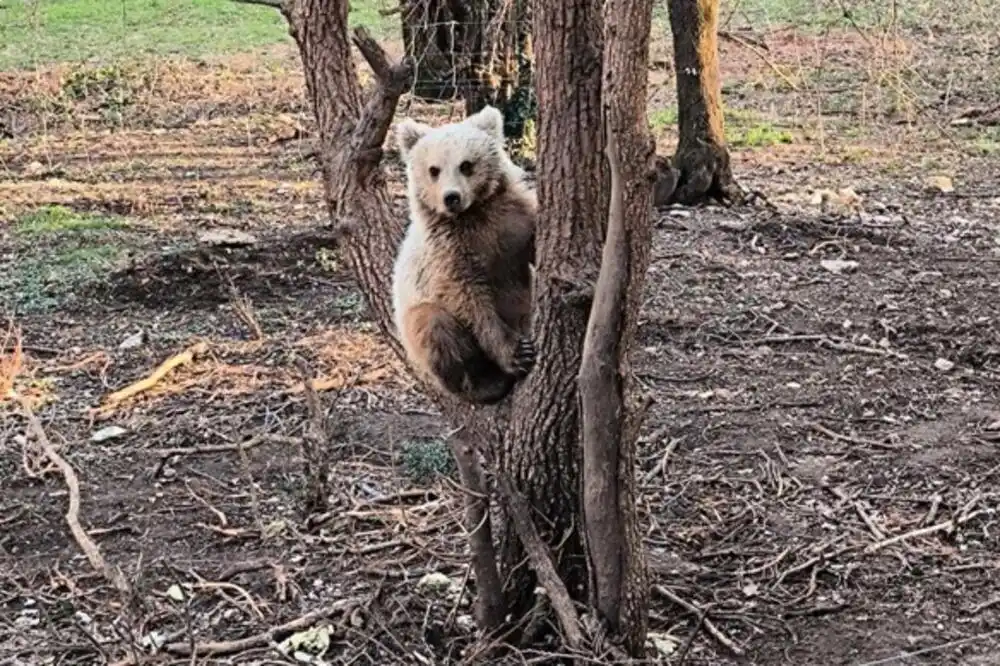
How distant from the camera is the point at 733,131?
1295cm

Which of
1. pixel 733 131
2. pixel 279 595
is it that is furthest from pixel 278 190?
pixel 279 595

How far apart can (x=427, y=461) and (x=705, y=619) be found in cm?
172

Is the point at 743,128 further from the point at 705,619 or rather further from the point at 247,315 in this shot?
the point at 705,619

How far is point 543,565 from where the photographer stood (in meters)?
3.84

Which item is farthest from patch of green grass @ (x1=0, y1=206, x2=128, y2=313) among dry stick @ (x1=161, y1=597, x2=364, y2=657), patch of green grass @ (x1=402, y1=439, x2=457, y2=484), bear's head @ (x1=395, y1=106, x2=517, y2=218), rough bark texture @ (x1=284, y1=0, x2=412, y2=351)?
dry stick @ (x1=161, y1=597, x2=364, y2=657)

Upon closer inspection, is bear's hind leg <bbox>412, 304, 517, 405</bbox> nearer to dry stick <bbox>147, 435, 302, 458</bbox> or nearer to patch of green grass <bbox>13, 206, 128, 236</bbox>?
dry stick <bbox>147, 435, 302, 458</bbox>

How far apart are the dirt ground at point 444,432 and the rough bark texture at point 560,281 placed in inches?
17.2

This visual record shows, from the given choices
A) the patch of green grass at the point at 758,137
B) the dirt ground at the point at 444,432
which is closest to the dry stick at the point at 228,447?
the dirt ground at the point at 444,432

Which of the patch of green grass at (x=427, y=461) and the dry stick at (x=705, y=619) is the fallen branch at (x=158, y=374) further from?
the dry stick at (x=705, y=619)

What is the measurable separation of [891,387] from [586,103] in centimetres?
324

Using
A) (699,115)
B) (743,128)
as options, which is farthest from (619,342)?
(743,128)

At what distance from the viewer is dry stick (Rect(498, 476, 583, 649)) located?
12.4 ft

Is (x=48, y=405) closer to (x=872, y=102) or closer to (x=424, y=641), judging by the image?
(x=424, y=641)

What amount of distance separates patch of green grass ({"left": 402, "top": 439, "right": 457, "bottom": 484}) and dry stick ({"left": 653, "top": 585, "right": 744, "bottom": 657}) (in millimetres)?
1349
